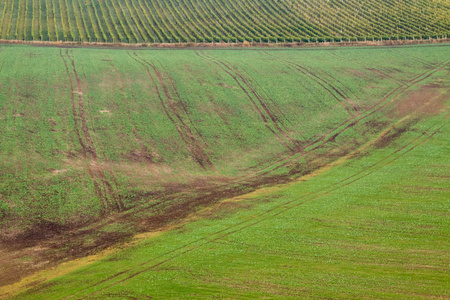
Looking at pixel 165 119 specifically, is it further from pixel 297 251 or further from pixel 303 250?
pixel 303 250

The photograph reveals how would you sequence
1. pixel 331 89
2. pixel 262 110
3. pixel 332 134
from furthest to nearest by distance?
pixel 331 89 → pixel 262 110 → pixel 332 134

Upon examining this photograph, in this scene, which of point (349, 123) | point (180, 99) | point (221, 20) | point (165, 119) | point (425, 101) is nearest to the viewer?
point (165, 119)

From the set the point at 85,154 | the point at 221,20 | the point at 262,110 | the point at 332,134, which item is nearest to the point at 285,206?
the point at 332,134

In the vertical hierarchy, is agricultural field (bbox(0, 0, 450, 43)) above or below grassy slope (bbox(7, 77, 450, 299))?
above

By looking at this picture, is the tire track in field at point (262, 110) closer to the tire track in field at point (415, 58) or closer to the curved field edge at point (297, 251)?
the curved field edge at point (297, 251)

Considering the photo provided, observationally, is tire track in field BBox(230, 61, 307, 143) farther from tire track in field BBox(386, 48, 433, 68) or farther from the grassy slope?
tire track in field BBox(386, 48, 433, 68)

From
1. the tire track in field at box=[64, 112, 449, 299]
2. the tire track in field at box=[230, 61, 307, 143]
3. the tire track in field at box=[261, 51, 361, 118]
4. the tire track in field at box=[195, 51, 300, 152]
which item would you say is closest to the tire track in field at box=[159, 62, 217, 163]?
the tire track in field at box=[195, 51, 300, 152]
